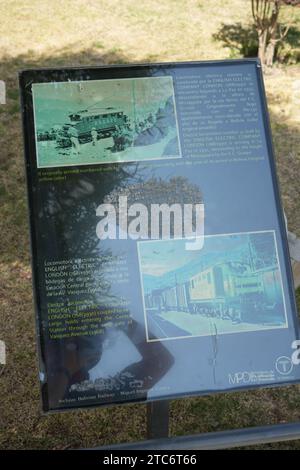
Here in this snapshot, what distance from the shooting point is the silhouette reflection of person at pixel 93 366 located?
2.09m

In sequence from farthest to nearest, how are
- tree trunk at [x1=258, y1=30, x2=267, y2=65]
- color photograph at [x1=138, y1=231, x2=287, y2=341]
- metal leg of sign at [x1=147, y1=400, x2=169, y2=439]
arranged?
tree trunk at [x1=258, y1=30, x2=267, y2=65] → metal leg of sign at [x1=147, y1=400, x2=169, y2=439] → color photograph at [x1=138, y1=231, x2=287, y2=341]

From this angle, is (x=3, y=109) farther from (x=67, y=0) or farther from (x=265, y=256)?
(x=265, y=256)

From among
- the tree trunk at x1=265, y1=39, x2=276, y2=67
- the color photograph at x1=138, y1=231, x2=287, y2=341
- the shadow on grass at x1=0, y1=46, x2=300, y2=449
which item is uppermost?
the tree trunk at x1=265, y1=39, x2=276, y2=67

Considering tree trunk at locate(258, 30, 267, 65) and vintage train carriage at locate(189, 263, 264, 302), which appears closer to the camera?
vintage train carriage at locate(189, 263, 264, 302)

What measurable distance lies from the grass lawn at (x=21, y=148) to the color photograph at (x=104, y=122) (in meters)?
1.69

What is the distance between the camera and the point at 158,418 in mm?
2381

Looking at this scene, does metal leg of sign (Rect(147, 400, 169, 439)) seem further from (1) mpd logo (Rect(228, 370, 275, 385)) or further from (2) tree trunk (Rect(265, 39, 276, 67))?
(2) tree trunk (Rect(265, 39, 276, 67))

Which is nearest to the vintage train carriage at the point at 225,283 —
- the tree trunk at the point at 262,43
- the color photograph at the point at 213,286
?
the color photograph at the point at 213,286

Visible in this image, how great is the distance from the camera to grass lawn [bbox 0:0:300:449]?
3.13 metres

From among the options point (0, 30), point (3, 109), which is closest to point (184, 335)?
point (3, 109)

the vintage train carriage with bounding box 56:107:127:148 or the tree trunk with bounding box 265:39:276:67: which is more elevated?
the tree trunk with bounding box 265:39:276:67

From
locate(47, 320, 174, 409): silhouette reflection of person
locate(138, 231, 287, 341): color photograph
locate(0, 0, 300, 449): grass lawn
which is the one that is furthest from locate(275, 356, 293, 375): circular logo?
locate(0, 0, 300, 449): grass lawn

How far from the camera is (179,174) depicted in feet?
7.52

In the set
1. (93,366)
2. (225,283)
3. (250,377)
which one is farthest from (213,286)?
(93,366)
